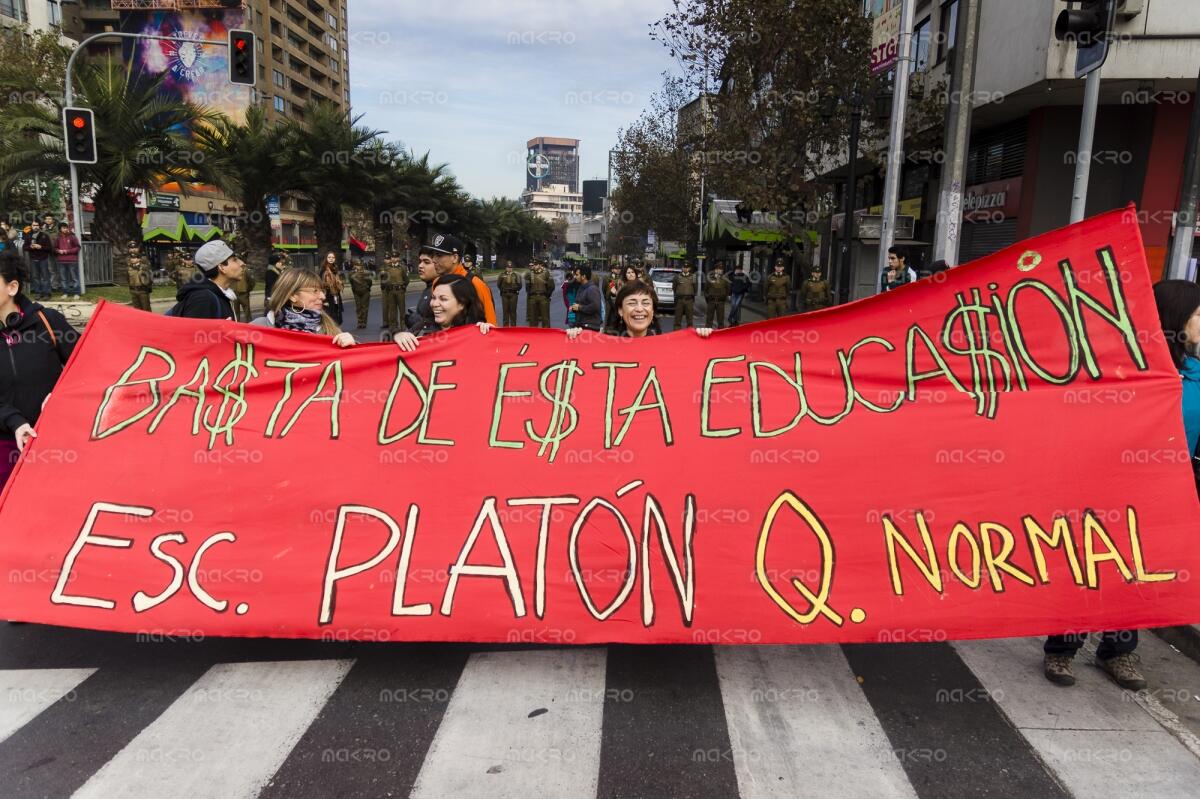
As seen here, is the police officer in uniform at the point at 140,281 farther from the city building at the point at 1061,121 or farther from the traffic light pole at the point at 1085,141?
the traffic light pole at the point at 1085,141

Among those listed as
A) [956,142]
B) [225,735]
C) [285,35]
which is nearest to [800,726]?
[225,735]

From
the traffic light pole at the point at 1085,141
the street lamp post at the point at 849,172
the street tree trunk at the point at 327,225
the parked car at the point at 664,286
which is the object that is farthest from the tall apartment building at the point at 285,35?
the traffic light pole at the point at 1085,141

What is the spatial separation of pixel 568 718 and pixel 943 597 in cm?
165

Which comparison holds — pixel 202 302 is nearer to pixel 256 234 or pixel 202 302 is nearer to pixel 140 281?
pixel 140 281

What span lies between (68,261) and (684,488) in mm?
23965

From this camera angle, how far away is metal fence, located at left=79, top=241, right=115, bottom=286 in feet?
82.2

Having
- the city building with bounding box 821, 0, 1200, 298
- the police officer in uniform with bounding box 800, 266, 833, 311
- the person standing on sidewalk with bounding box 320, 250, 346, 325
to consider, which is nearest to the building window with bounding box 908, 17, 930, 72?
the city building with bounding box 821, 0, 1200, 298

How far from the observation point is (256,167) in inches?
1121

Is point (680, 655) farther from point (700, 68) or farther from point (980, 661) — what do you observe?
point (700, 68)

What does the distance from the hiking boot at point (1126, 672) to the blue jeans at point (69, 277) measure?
83.8 ft

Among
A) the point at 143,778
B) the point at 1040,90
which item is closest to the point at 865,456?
the point at 143,778

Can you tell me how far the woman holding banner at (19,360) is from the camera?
13.8ft

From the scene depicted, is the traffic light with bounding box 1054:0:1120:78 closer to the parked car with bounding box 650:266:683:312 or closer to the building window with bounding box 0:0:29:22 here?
the parked car with bounding box 650:266:683:312

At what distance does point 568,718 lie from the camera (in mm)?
3379
